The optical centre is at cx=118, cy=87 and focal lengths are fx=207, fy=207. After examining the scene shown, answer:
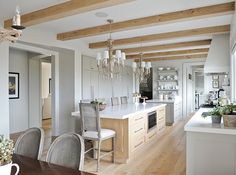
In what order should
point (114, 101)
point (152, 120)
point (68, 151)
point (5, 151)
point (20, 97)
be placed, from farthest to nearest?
point (20, 97) < point (114, 101) < point (152, 120) < point (68, 151) < point (5, 151)

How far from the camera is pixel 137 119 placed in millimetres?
4012

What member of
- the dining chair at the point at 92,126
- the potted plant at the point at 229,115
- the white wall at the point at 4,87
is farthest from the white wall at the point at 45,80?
the potted plant at the point at 229,115

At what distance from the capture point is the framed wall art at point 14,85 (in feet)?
19.6

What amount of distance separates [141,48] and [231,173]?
4.87 meters

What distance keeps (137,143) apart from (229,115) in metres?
2.18

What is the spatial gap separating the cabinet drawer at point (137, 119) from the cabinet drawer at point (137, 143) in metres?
0.31

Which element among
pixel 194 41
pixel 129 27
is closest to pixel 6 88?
pixel 129 27

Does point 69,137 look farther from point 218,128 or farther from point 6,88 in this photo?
point 6,88

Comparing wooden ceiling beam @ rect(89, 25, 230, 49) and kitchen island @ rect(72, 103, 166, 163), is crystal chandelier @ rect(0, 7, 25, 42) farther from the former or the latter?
wooden ceiling beam @ rect(89, 25, 230, 49)

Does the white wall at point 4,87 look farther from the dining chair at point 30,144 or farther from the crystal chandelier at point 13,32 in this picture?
the crystal chandelier at point 13,32

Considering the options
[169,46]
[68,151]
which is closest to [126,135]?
[68,151]

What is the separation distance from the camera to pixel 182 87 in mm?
8703

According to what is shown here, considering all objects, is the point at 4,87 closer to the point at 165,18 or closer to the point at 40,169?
the point at 40,169

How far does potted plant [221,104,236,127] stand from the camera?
6.93 feet
